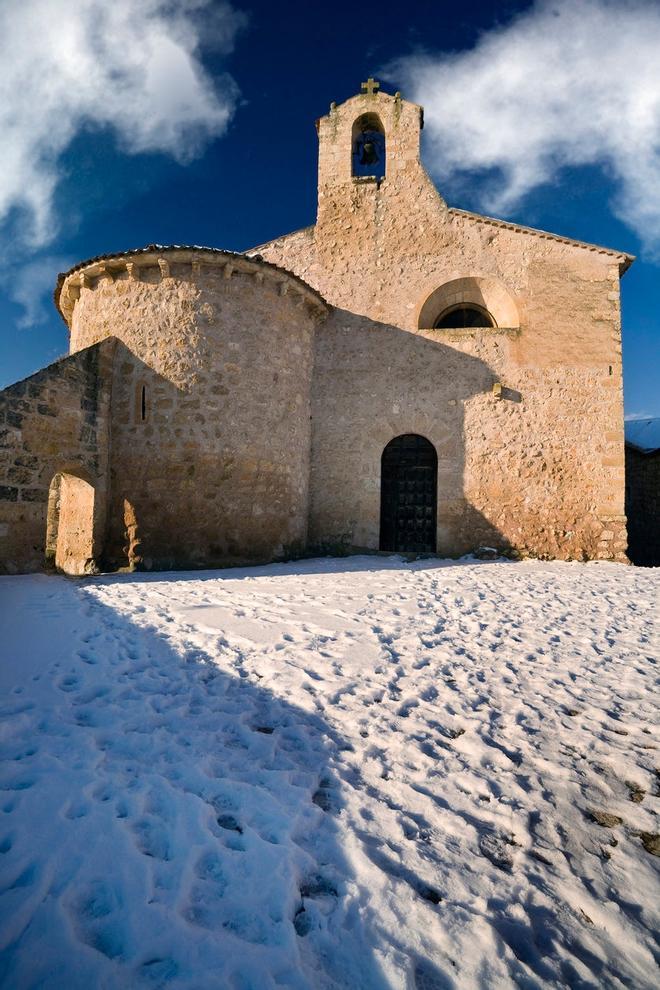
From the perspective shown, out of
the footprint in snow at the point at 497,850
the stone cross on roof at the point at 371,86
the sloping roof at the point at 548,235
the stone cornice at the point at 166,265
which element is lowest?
the footprint in snow at the point at 497,850

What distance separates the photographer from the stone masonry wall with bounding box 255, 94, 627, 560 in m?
9.18

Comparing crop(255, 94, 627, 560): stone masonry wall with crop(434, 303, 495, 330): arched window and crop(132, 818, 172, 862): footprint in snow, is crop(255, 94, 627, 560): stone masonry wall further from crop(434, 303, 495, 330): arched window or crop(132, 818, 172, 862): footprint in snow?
crop(132, 818, 172, 862): footprint in snow

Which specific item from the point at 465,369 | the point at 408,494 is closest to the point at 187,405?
the point at 408,494

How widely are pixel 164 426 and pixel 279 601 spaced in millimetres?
4245

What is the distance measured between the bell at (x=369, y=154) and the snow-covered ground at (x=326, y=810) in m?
11.3

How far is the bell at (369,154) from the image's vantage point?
1089 centimetres

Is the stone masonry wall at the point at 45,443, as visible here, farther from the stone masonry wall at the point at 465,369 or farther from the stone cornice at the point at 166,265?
the stone masonry wall at the point at 465,369

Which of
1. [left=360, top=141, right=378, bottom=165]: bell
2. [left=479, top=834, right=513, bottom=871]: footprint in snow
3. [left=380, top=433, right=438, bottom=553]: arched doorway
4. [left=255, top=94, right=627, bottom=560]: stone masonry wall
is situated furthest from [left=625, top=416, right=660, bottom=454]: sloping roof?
[left=479, top=834, right=513, bottom=871]: footprint in snow

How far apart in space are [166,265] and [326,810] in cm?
842

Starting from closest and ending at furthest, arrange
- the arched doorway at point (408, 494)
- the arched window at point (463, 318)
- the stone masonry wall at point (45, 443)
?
1. the stone masonry wall at point (45, 443)
2. the arched doorway at point (408, 494)
3. the arched window at point (463, 318)

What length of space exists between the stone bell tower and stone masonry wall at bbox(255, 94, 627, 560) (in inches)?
1.2

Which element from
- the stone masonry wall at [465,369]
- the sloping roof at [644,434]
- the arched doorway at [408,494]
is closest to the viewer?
Answer: the stone masonry wall at [465,369]

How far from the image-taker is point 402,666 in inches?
132

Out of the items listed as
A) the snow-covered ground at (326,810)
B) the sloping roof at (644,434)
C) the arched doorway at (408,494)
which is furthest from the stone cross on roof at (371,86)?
the snow-covered ground at (326,810)
